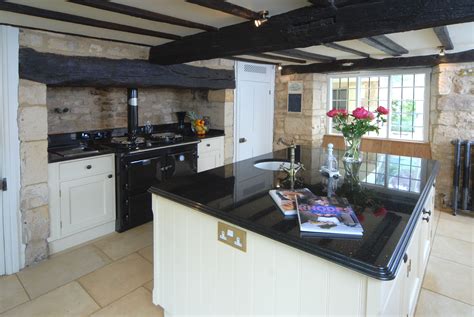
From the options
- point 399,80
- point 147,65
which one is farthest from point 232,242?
point 399,80

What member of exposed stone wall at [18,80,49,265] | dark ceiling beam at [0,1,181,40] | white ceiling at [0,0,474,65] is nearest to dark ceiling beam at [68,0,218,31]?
white ceiling at [0,0,474,65]

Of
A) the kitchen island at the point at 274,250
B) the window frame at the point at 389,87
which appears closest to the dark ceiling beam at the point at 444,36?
the window frame at the point at 389,87

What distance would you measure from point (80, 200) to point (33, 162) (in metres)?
0.59

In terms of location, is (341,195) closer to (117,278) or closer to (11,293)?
(117,278)

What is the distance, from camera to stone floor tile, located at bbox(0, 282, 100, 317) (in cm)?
219

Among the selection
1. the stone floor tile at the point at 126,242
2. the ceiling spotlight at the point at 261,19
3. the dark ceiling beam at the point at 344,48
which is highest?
the dark ceiling beam at the point at 344,48

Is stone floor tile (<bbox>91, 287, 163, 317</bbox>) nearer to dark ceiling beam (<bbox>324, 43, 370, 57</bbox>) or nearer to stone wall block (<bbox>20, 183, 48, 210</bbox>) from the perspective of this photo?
stone wall block (<bbox>20, 183, 48, 210</bbox>)

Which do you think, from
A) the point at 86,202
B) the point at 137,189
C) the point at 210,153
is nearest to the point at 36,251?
the point at 86,202

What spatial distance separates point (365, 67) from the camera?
4461mm

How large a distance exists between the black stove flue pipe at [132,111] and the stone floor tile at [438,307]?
322 centimetres

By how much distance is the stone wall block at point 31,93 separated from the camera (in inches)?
103

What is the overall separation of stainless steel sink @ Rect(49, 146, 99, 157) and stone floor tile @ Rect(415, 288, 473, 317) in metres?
3.13

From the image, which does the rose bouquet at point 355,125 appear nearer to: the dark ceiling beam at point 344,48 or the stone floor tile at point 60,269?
the dark ceiling beam at point 344,48

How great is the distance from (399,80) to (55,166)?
470 centimetres
